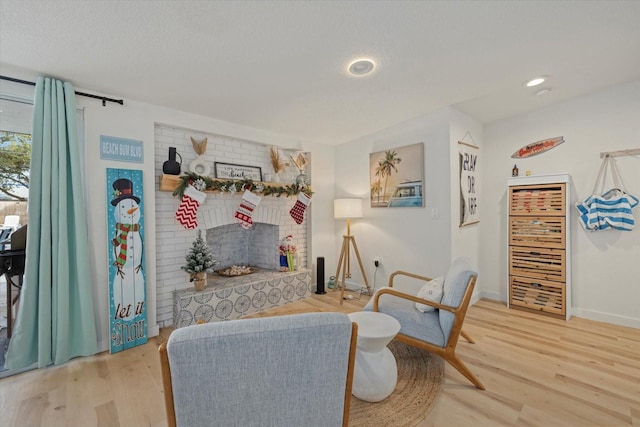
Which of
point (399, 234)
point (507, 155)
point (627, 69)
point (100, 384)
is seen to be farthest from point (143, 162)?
point (627, 69)

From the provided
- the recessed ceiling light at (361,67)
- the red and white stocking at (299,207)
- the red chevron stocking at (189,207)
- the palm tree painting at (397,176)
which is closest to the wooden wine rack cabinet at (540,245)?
the palm tree painting at (397,176)

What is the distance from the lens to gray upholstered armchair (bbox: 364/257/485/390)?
201 centimetres

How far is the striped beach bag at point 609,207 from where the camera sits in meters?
2.84

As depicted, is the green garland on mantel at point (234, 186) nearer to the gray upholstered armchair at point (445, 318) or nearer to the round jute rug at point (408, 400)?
the gray upholstered armchair at point (445, 318)

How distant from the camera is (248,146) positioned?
3648 millimetres

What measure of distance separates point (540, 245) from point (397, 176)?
184cm

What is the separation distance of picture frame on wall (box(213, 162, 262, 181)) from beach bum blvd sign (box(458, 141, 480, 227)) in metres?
2.52

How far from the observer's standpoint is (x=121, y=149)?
8.43 ft

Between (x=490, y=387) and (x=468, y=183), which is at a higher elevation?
(x=468, y=183)

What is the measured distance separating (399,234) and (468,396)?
80.2 inches

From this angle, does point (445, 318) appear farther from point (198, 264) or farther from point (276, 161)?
point (276, 161)

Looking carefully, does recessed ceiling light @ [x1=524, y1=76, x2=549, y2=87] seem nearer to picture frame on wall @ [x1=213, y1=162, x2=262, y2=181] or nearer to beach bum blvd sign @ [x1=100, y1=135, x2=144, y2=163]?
picture frame on wall @ [x1=213, y1=162, x2=262, y2=181]

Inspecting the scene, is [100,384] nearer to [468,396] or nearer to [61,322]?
[61,322]

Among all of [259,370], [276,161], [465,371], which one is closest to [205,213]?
[276,161]
